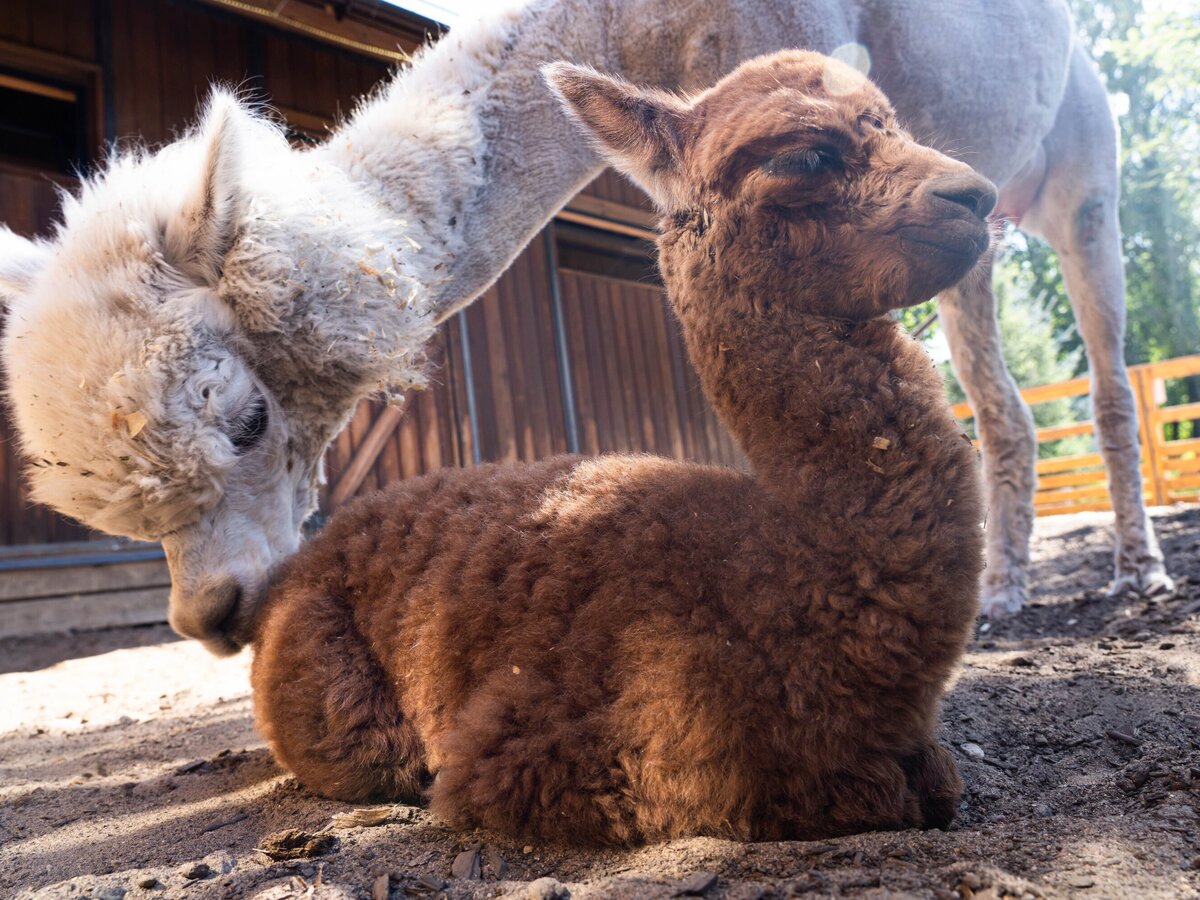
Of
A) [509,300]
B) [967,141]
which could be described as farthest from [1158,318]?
[967,141]

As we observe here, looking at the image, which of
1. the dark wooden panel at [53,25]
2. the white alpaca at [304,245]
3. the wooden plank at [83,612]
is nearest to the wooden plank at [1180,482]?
the white alpaca at [304,245]

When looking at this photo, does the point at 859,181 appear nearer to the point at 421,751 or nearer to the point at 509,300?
the point at 421,751

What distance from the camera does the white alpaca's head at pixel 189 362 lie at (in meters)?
2.07

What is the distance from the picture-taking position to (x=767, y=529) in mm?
1470

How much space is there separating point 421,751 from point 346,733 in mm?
153

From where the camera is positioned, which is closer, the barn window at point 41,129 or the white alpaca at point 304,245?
the white alpaca at point 304,245

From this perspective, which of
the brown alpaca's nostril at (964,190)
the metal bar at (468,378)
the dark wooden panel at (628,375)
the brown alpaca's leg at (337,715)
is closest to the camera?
the brown alpaca's nostril at (964,190)

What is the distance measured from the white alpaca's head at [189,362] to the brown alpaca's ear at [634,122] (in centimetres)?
93

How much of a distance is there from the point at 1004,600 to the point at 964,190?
3051 mm

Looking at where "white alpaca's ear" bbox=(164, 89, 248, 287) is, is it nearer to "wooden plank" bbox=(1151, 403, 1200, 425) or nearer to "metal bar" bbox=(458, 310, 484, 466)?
"metal bar" bbox=(458, 310, 484, 466)

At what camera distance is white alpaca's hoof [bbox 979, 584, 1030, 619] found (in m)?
4.02

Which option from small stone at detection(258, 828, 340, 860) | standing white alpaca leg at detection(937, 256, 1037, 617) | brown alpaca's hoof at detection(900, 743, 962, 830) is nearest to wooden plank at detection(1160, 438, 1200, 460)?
standing white alpaca leg at detection(937, 256, 1037, 617)

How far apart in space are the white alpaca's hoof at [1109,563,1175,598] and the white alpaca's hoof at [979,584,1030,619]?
0.51 metres

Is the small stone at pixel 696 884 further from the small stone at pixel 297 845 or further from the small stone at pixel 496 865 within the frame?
the small stone at pixel 297 845
